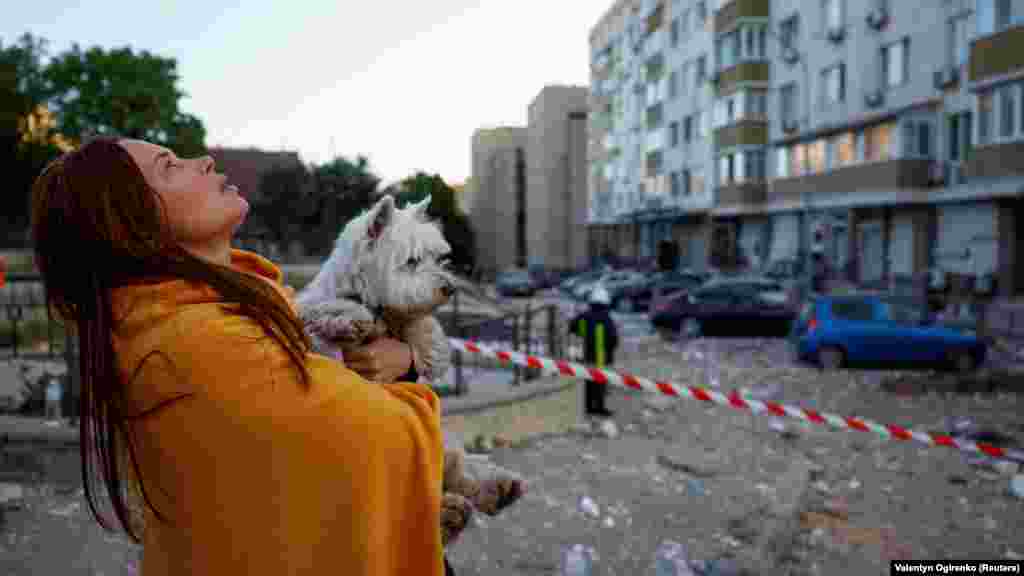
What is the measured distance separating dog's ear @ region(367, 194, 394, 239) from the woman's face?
579 millimetres

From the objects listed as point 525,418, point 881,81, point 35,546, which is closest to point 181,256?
point 35,546

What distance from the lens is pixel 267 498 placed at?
5.16ft

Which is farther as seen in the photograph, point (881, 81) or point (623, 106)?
point (623, 106)

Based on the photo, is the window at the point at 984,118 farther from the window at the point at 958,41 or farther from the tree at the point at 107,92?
the tree at the point at 107,92

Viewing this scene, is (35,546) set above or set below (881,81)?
below

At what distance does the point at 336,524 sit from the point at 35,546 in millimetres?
4813

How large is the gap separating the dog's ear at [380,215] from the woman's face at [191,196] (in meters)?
0.58

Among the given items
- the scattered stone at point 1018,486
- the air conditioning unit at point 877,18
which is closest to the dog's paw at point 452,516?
the scattered stone at point 1018,486

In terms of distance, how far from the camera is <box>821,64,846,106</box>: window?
35594 mm

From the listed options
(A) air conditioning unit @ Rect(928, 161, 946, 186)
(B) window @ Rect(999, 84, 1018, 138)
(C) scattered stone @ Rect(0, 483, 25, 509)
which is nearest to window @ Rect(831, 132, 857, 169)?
(A) air conditioning unit @ Rect(928, 161, 946, 186)

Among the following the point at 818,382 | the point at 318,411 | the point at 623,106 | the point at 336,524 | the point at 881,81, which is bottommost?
the point at 818,382

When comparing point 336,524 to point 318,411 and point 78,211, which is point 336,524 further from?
point 78,211

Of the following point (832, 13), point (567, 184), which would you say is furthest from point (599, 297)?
point (567, 184)

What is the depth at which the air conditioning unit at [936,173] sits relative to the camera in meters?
29.4
